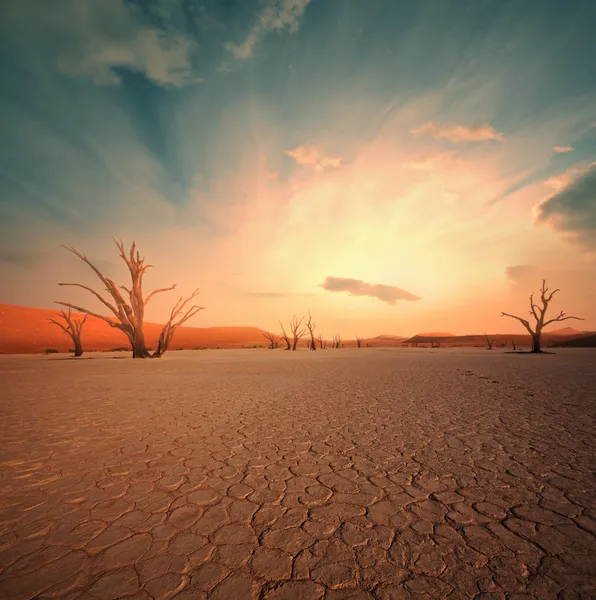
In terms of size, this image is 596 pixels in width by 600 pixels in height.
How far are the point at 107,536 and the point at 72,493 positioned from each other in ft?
3.19

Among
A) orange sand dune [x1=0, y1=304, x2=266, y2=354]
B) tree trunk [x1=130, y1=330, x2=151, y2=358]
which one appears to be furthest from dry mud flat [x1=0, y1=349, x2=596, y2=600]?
orange sand dune [x1=0, y1=304, x2=266, y2=354]

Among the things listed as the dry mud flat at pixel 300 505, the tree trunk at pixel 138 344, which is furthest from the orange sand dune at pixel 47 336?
the dry mud flat at pixel 300 505

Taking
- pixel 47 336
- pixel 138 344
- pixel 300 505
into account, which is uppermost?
pixel 47 336

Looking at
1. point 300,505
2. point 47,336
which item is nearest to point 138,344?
point 300,505

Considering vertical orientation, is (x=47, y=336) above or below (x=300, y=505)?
above

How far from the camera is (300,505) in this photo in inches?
102

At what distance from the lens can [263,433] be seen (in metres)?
4.55

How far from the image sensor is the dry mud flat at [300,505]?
5.77ft

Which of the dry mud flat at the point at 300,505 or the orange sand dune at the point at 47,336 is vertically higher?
the orange sand dune at the point at 47,336

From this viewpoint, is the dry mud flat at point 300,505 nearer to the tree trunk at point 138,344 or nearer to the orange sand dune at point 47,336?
the tree trunk at point 138,344

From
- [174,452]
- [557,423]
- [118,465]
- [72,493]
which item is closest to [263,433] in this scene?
[174,452]

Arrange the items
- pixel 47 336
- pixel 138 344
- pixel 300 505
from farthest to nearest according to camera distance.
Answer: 1. pixel 47 336
2. pixel 138 344
3. pixel 300 505

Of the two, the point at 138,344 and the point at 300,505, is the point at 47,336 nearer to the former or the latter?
the point at 138,344

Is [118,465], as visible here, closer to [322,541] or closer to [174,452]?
[174,452]
